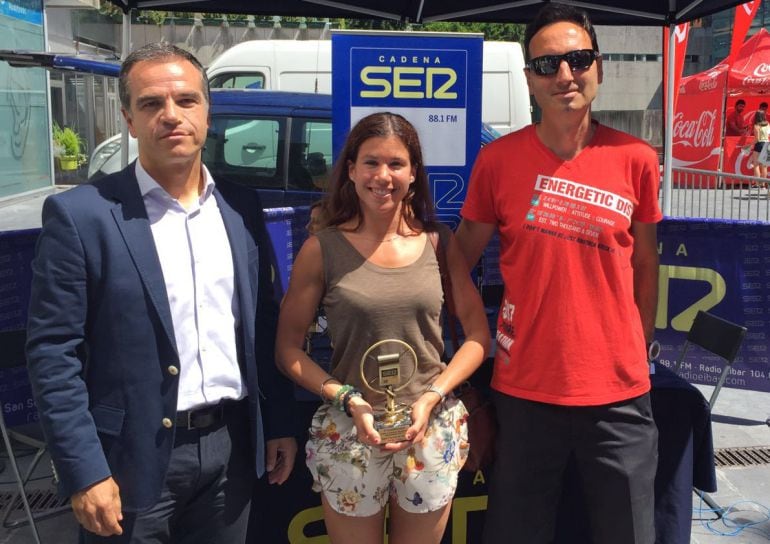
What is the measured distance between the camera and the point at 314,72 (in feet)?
29.2

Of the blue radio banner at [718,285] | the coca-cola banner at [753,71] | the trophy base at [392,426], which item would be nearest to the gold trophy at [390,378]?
the trophy base at [392,426]

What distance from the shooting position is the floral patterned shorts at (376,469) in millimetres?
2031

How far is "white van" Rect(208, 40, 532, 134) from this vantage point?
892 cm

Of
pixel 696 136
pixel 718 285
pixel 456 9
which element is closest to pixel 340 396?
pixel 456 9

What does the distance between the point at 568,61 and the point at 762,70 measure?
60.5 ft

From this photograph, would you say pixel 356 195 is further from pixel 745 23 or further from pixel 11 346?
pixel 745 23

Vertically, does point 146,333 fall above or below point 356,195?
below

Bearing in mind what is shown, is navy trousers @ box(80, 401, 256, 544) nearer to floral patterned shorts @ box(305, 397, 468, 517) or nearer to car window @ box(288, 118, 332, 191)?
floral patterned shorts @ box(305, 397, 468, 517)

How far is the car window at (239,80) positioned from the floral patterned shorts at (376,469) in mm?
7684

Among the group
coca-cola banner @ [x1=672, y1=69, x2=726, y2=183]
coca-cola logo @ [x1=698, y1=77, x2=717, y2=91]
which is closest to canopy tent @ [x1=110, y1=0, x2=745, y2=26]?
coca-cola banner @ [x1=672, y1=69, x2=726, y2=183]

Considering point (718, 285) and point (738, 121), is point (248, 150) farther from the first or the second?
point (738, 121)

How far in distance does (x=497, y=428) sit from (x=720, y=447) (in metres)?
2.77

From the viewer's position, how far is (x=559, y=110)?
2.13m

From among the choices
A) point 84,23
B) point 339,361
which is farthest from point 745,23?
point 84,23
